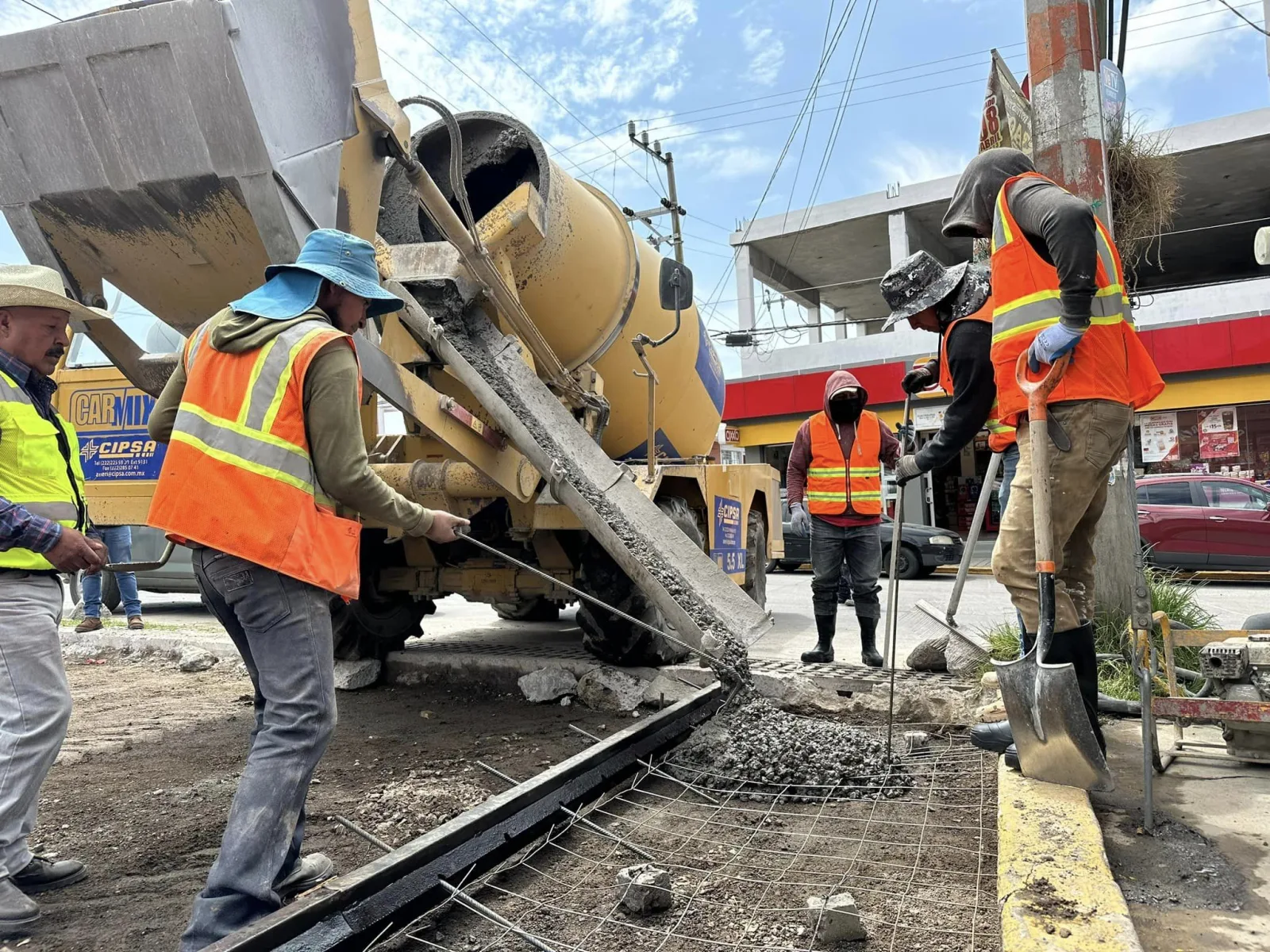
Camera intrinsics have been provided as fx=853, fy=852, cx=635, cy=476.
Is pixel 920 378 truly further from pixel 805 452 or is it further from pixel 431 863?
pixel 431 863

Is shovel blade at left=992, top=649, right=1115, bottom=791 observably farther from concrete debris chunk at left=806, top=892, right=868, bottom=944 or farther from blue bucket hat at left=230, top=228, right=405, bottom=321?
blue bucket hat at left=230, top=228, right=405, bottom=321

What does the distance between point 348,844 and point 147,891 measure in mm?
559

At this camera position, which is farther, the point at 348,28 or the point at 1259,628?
the point at 348,28

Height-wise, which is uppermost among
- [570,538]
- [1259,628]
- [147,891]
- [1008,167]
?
[1008,167]

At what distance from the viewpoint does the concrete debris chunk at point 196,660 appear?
19.7 feet

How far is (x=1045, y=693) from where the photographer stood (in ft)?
7.59

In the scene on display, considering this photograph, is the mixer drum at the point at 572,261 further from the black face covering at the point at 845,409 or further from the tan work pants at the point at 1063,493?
the tan work pants at the point at 1063,493

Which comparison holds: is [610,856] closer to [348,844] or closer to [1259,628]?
[348,844]

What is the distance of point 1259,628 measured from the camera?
302cm

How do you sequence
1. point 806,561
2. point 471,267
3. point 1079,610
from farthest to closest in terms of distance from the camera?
point 806,561
point 471,267
point 1079,610

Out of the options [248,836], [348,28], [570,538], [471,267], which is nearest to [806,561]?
[570,538]

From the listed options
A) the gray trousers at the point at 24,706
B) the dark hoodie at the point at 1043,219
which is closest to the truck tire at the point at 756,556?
the dark hoodie at the point at 1043,219

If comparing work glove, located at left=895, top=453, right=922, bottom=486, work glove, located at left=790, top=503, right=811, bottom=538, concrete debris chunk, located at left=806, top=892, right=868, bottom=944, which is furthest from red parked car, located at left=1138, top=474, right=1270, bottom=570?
concrete debris chunk, located at left=806, top=892, right=868, bottom=944

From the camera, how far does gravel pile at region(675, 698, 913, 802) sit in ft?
9.71
